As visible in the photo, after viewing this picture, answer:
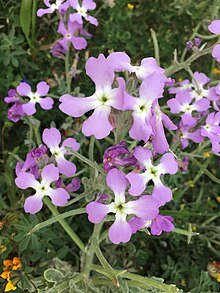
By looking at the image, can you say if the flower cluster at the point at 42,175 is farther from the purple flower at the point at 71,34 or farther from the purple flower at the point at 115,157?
the purple flower at the point at 71,34

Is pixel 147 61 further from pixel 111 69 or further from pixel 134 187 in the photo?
pixel 134 187

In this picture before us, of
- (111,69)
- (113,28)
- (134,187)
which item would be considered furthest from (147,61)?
(113,28)

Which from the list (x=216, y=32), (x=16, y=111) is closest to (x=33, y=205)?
(x=16, y=111)

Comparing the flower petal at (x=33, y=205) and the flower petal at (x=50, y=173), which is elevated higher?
the flower petal at (x=50, y=173)

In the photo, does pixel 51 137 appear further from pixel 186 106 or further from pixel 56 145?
pixel 186 106

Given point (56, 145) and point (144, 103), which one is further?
point (56, 145)

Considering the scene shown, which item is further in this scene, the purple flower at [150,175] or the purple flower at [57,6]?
the purple flower at [57,6]

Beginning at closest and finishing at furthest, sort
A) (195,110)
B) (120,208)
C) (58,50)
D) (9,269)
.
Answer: (120,208)
(9,269)
(195,110)
(58,50)

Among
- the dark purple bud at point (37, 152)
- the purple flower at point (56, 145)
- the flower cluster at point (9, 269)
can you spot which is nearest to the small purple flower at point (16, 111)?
the purple flower at point (56, 145)
